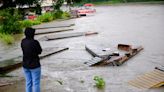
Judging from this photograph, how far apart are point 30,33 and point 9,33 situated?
745 inches

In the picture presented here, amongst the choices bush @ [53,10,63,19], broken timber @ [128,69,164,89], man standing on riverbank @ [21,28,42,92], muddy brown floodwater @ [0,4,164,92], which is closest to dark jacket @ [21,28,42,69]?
man standing on riverbank @ [21,28,42,92]

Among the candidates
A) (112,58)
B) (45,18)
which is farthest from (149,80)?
(45,18)

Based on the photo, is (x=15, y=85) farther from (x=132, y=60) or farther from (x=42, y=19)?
(x=42, y=19)

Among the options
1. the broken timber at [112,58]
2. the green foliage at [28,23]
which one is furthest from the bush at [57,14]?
the broken timber at [112,58]

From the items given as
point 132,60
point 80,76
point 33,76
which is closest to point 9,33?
point 132,60

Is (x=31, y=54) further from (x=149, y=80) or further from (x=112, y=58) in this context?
(x=112, y=58)

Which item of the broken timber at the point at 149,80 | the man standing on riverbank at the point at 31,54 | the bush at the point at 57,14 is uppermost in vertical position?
the man standing on riverbank at the point at 31,54

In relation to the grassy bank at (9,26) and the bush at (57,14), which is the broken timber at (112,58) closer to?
the grassy bank at (9,26)

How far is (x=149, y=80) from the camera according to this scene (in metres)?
11.3

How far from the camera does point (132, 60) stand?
15.4 metres

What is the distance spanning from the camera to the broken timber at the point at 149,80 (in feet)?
35.3

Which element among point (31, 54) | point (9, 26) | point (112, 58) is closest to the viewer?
point (31, 54)

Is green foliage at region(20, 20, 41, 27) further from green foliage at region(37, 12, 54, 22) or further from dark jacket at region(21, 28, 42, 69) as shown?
dark jacket at region(21, 28, 42, 69)

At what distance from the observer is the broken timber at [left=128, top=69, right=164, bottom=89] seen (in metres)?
10.8
